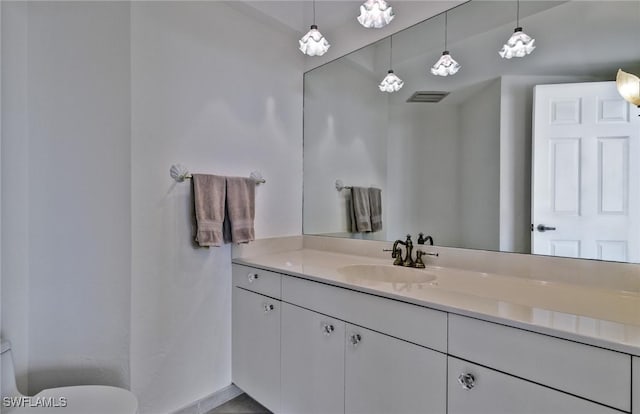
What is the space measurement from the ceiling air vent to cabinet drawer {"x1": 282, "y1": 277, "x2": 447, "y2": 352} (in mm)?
1190

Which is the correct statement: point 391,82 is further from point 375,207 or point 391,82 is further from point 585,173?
point 585,173

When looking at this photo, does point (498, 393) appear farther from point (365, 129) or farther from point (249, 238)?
point (365, 129)

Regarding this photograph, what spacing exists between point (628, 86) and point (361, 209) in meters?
1.36

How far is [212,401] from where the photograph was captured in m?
1.73

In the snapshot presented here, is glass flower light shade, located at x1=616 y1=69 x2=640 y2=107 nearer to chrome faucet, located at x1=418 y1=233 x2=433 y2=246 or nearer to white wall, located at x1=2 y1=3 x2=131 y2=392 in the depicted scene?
chrome faucet, located at x1=418 y1=233 x2=433 y2=246

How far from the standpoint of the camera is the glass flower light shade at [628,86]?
115cm

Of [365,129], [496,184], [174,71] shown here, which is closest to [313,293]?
[496,184]

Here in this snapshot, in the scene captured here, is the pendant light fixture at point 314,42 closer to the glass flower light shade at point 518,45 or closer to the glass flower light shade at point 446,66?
the glass flower light shade at point 446,66

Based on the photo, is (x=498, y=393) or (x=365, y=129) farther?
(x=365, y=129)

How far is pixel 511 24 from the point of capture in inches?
57.0

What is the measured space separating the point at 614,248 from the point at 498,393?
2.56 feet

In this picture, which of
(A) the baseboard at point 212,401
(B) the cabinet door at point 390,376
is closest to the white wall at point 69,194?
(A) the baseboard at point 212,401

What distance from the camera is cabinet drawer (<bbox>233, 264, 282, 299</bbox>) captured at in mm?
1579

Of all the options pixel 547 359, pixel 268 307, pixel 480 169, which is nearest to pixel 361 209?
pixel 480 169
